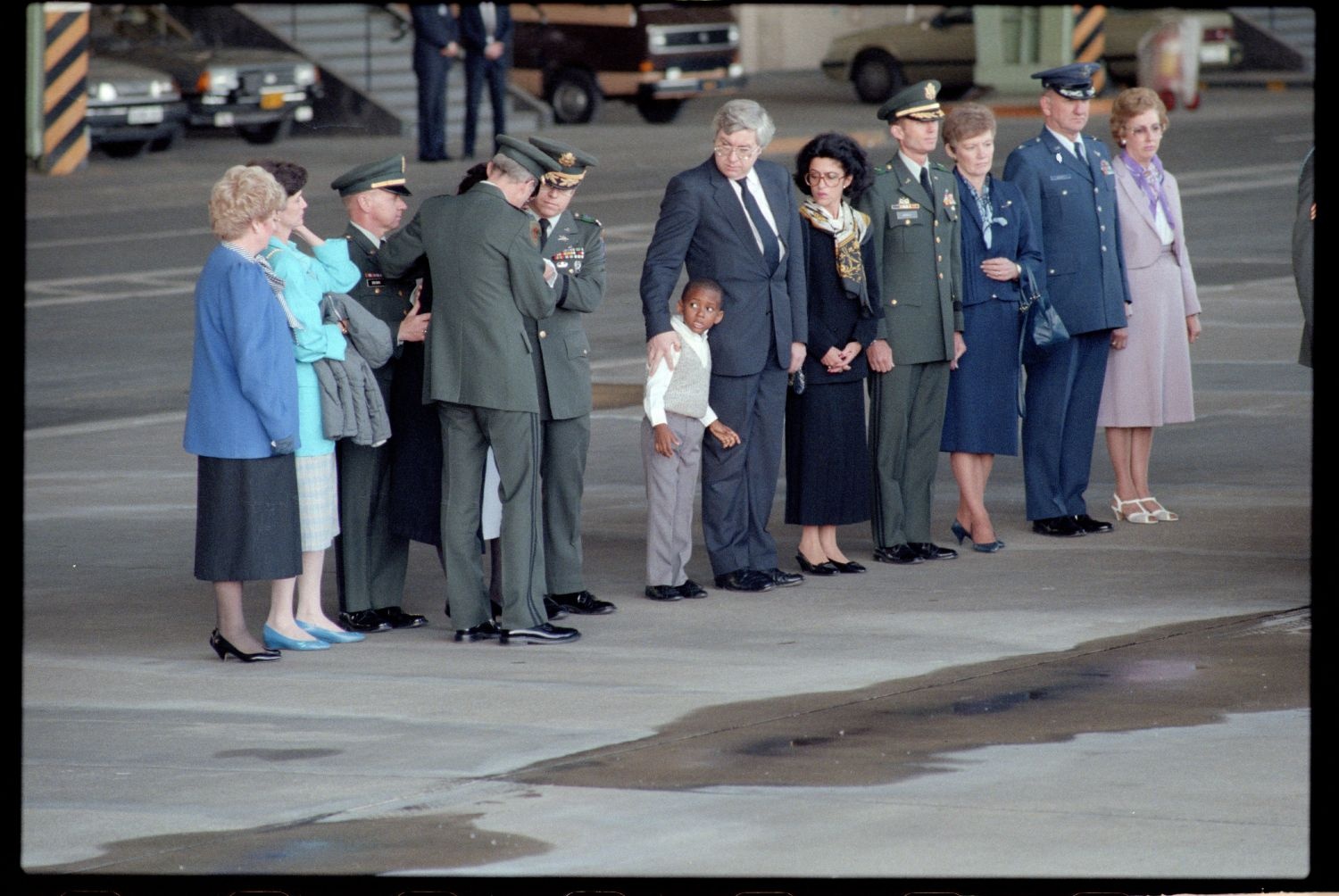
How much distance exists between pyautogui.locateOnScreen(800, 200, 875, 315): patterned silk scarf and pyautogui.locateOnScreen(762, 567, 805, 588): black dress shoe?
115cm

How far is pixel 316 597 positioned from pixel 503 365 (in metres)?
1.15

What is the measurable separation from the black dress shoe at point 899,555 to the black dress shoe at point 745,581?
69cm

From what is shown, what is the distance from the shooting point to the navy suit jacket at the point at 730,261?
29.5 ft

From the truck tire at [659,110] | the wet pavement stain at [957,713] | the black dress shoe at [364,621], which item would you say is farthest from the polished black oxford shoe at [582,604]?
the truck tire at [659,110]

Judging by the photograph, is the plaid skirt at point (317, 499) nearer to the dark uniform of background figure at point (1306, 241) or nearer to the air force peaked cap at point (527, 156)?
the air force peaked cap at point (527, 156)

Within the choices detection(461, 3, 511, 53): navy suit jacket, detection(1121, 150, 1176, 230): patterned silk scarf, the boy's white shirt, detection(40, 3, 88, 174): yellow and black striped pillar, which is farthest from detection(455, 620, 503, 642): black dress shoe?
detection(40, 3, 88, 174): yellow and black striped pillar

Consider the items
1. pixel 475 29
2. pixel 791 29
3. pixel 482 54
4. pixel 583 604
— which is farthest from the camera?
pixel 791 29

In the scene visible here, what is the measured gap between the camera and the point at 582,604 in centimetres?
870

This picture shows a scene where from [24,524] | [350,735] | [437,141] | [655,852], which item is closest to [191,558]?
[24,524]

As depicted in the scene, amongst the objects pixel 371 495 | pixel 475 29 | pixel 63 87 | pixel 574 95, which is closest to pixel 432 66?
pixel 475 29

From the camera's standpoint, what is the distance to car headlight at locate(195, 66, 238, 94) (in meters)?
27.7

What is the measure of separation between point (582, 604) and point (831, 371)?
4.94 feet

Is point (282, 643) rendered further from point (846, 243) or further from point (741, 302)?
point (846, 243)

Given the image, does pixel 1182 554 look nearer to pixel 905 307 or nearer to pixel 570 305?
pixel 905 307
